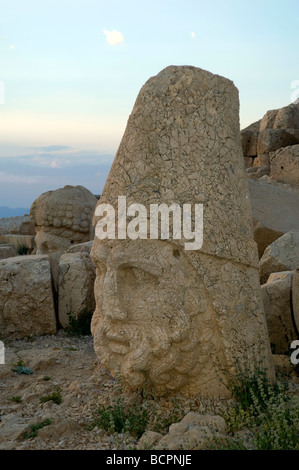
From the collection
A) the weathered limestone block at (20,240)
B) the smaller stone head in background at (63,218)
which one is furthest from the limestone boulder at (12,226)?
the smaller stone head in background at (63,218)

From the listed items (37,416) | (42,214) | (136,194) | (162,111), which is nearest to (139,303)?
(136,194)

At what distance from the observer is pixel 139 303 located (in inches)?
146

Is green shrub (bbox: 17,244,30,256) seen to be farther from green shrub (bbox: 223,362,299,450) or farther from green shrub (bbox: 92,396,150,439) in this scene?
green shrub (bbox: 223,362,299,450)

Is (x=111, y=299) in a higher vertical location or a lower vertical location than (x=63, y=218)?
lower

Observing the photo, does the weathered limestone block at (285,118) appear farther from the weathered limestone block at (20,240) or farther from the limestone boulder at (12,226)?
the limestone boulder at (12,226)

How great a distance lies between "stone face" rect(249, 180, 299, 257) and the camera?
7.19 metres

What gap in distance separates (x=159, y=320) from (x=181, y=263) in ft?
1.32

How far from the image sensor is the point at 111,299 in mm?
→ 3730

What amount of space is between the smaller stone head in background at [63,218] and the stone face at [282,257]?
3.66 m

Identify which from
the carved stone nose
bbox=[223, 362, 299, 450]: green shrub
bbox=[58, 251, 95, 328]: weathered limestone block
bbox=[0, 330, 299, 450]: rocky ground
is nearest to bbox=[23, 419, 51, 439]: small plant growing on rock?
bbox=[0, 330, 299, 450]: rocky ground

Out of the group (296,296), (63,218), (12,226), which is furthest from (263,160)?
(296,296)

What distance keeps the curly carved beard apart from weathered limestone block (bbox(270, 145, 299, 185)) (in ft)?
23.4

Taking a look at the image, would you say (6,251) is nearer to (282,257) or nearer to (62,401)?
(282,257)
